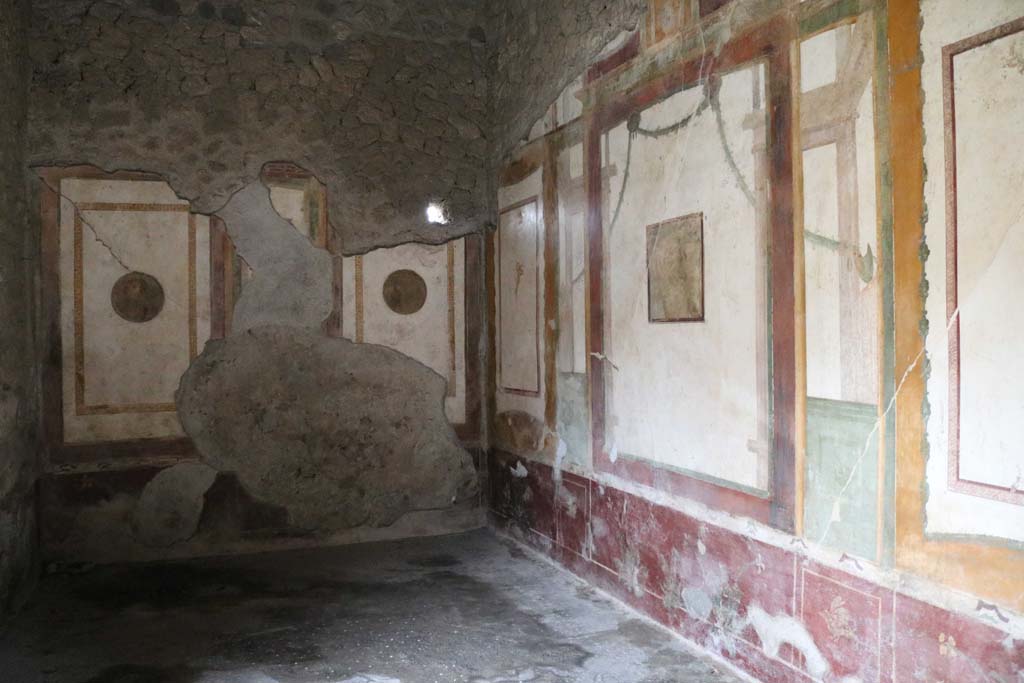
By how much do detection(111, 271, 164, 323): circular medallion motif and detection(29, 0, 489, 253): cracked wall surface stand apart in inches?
18.0

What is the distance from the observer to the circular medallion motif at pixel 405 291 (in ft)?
14.7

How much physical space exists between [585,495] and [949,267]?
1.97 m

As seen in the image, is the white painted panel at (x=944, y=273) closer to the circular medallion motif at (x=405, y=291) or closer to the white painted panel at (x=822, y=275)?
the white painted panel at (x=822, y=275)

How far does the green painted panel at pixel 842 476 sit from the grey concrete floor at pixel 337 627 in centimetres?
68

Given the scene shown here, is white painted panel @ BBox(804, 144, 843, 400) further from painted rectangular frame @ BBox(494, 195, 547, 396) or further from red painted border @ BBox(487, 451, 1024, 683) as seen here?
painted rectangular frame @ BBox(494, 195, 547, 396)

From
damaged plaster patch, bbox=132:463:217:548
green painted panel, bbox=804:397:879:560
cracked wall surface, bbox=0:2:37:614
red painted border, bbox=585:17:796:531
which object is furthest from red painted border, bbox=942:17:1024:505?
damaged plaster patch, bbox=132:463:217:548

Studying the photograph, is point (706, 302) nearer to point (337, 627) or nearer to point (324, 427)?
point (337, 627)

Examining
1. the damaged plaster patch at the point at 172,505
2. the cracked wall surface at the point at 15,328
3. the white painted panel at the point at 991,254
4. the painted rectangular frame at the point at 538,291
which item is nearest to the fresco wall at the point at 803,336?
the white painted panel at the point at 991,254

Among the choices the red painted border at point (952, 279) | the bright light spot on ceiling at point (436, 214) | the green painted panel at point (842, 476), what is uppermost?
the bright light spot on ceiling at point (436, 214)

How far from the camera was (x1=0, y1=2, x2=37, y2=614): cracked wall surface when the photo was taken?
3.29 metres

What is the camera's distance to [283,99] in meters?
4.26

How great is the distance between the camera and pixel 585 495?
358 cm

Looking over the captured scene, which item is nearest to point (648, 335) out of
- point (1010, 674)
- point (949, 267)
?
point (949, 267)

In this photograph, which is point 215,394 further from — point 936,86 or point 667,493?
point 936,86
